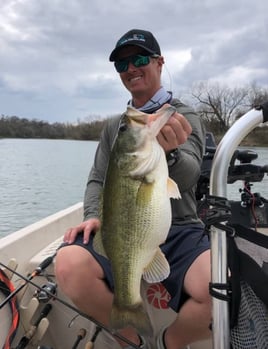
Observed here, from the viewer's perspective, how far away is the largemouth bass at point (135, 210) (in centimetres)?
180

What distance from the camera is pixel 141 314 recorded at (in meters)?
2.00

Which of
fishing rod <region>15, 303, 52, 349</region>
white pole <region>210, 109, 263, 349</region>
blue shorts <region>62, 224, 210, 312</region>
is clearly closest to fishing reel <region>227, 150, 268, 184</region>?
blue shorts <region>62, 224, 210, 312</region>

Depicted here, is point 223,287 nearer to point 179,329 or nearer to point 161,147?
point 161,147

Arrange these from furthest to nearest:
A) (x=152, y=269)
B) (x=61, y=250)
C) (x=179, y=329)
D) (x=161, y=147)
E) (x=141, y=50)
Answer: (x=141, y=50), (x=61, y=250), (x=179, y=329), (x=152, y=269), (x=161, y=147)

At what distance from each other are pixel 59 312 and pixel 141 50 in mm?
1850

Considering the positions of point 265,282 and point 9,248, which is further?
point 9,248

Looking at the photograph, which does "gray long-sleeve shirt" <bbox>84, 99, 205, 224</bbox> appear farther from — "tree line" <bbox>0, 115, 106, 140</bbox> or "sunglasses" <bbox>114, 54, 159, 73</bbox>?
"tree line" <bbox>0, 115, 106, 140</bbox>

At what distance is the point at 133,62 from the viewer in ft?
8.78

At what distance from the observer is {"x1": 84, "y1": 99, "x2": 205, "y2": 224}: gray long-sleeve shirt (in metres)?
2.20

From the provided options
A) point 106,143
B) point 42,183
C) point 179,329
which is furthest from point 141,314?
point 42,183

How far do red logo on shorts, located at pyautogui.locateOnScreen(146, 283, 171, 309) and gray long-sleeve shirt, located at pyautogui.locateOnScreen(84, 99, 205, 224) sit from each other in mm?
419

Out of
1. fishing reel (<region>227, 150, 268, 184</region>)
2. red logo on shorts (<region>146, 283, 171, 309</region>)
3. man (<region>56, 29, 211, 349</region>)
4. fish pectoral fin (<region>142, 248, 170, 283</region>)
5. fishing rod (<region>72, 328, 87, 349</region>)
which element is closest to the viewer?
fish pectoral fin (<region>142, 248, 170, 283</region>)

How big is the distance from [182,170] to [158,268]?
0.52 meters

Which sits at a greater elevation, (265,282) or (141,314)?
(265,282)
